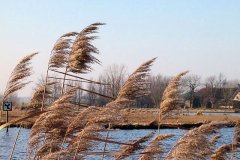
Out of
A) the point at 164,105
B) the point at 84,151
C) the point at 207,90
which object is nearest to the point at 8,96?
the point at 84,151

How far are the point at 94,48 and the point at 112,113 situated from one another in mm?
1025

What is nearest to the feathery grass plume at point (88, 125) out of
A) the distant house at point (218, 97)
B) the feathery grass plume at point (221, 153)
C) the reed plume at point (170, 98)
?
the reed plume at point (170, 98)

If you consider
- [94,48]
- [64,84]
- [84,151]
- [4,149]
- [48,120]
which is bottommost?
[4,149]

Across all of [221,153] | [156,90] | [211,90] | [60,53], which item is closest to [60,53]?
[60,53]

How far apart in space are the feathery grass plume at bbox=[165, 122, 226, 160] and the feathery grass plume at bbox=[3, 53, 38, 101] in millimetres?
1849

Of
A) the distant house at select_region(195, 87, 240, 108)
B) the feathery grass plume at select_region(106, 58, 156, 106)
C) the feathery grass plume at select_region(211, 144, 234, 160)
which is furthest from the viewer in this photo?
the distant house at select_region(195, 87, 240, 108)

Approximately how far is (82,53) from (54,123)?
41.8 inches

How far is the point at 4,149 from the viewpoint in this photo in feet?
59.1

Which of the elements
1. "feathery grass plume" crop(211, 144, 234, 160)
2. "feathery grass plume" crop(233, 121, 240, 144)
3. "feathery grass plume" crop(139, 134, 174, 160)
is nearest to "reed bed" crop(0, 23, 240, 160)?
"feathery grass plume" crop(139, 134, 174, 160)

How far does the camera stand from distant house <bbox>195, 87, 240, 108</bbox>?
90.5 metres

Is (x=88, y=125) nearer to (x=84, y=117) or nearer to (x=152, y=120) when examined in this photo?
(x=84, y=117)

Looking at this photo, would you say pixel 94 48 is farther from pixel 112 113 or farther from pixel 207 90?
pixel 207 90

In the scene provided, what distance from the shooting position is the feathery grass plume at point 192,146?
513 centimetres

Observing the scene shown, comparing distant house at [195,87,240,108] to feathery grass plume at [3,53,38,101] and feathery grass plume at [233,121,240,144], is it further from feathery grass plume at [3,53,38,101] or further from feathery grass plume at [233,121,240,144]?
feathery grass plume at [3,53,38,101]
